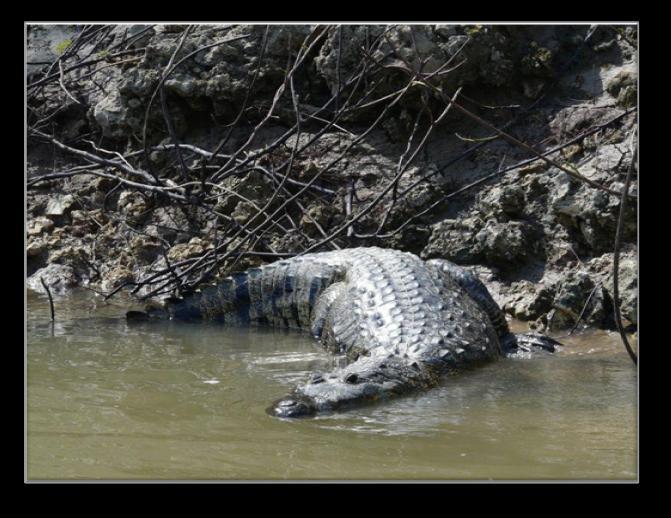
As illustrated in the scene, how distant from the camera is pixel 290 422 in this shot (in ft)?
12.9

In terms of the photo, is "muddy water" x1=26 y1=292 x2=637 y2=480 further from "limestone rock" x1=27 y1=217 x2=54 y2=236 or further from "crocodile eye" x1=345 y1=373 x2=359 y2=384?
"limestone rock" x1=27 y1=217 x2=54 y2=236

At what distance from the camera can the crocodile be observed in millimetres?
4457

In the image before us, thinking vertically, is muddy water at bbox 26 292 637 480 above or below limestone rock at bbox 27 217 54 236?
below

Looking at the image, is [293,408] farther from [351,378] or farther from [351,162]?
[351,162]

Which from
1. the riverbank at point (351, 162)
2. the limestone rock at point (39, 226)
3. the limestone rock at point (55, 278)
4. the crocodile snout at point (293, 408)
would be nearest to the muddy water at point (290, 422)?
the crocodile snout at point (293, 408)

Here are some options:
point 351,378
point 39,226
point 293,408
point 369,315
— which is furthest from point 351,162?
point 293,408

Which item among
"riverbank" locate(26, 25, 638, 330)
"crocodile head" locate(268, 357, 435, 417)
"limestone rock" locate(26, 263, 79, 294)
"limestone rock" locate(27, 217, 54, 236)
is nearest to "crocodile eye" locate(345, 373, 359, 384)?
"crocodile head" locate(268, 357, 435, 417)

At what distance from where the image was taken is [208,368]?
511cm

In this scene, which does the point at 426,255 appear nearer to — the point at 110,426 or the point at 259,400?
the point at 259,400

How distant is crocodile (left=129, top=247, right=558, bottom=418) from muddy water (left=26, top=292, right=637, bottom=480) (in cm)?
13

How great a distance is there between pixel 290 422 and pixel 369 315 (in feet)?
5.70

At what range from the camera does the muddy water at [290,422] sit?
3314 mm

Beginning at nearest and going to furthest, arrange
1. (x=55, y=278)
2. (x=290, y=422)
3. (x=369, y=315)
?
1. (x=290, y=422)
2. (x=369, y=315)
3. (x=55, y=278)

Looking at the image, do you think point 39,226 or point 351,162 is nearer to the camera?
point 351,162
